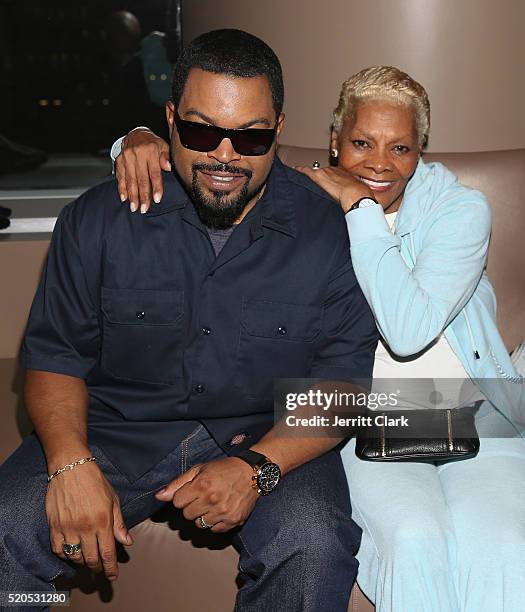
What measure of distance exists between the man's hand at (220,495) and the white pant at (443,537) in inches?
9.9

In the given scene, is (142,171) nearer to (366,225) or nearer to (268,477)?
(366,225)

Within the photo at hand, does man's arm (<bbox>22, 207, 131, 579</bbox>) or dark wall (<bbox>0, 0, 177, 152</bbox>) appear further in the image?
dark wall (<bbox>0, 0, 177, 152</bbox>)

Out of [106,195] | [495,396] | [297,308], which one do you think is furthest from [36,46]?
[495,396]

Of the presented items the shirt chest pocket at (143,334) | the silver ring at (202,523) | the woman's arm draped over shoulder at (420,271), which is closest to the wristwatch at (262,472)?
the silver ring at (202,523)

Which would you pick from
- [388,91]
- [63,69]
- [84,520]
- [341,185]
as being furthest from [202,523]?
[63,69]

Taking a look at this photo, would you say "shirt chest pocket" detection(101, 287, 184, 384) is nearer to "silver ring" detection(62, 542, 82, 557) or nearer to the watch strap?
the watch strap

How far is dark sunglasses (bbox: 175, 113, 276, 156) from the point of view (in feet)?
6.16

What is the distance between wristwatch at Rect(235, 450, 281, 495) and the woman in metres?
0.19

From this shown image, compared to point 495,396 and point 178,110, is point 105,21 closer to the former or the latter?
point 178,110

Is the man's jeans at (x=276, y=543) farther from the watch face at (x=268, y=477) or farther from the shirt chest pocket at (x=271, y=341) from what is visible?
the shirt chest pocket at (x=271, y=341)

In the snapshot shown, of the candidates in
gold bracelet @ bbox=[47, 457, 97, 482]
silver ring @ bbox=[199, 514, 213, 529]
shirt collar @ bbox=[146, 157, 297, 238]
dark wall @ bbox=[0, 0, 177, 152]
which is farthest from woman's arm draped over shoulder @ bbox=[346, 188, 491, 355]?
dark wall @ bbox=[0, 0, 177, 152]

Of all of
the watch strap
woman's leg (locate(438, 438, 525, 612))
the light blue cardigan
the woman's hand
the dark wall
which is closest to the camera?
woman's leg (locate(438, 438, 525, 612))

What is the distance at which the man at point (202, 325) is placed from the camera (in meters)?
1.88

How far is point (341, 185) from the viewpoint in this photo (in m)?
2.12
